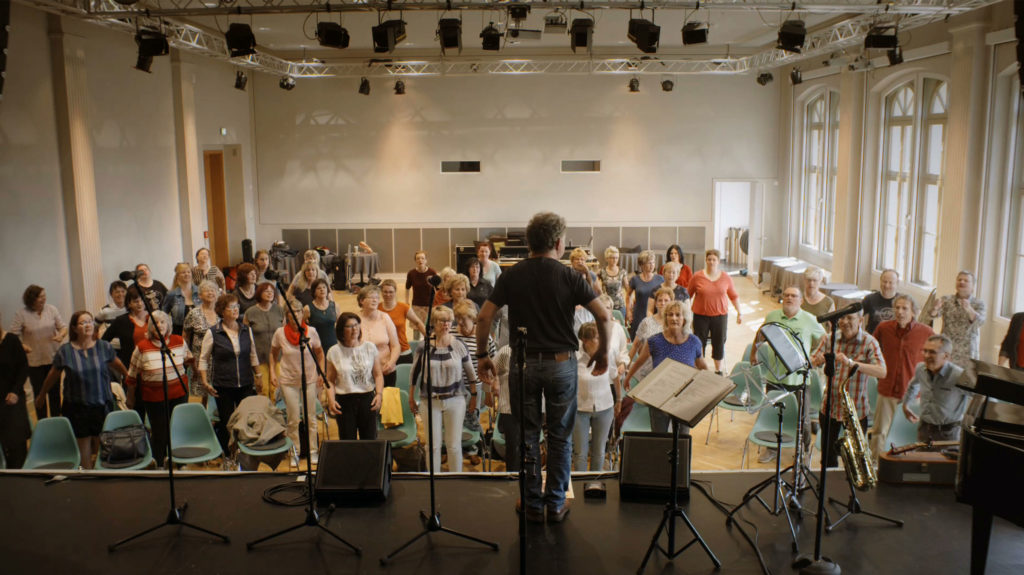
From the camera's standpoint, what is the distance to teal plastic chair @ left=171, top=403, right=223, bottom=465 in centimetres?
627

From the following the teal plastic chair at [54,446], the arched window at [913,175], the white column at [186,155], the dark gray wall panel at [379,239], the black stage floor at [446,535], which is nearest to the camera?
the black stage floor at [446,535]

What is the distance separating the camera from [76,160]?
408 inches

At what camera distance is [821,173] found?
51.1 feet

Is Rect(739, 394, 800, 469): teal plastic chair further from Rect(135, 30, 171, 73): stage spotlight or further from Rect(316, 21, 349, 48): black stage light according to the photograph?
Rect(135, 30, 171, 73): stage spotlight

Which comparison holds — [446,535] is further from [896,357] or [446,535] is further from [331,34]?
[331,34]

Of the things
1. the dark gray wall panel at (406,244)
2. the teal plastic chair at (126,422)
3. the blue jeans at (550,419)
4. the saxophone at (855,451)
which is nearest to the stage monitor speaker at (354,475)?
the blue jeans at (550,419)

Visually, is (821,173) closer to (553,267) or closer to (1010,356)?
(1010,356)

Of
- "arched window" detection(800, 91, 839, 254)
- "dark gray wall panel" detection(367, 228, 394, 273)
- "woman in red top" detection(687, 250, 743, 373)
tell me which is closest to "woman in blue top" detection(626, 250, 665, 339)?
"woman in red top" detection(687, 250, 743, 373)

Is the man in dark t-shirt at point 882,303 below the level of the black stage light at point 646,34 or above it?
below

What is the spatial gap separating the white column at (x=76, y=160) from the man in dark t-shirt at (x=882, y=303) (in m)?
9.26

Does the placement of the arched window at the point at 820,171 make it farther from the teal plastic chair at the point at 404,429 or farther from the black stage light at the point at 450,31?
the teal plastic chair at the point at 404,429

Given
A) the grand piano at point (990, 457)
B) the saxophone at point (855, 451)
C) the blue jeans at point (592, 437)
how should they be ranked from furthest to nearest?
1. the blue jeans at point (592, 437)
2. the saxophone at point (855, 451)
3. the grand piano at point (990, 457)

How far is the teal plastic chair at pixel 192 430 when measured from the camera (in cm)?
627

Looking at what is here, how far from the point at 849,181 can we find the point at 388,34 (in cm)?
802
